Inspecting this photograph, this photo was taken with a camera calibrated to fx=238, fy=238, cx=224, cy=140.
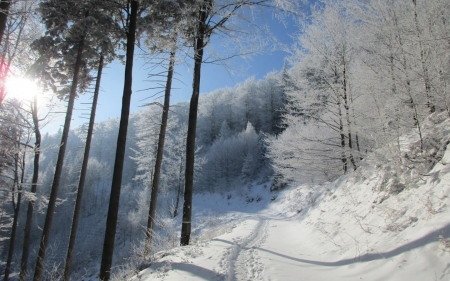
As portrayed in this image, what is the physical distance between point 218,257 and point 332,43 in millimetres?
9898

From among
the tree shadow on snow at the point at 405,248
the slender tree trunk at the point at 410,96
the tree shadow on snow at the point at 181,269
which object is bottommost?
the tree shadow on snow at the point at 181,269

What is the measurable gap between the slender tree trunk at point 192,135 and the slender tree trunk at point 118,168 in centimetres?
179

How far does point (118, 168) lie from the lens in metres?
6.30

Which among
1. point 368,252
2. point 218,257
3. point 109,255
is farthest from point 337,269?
point 109,255

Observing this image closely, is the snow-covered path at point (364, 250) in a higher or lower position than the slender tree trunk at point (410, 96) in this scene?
lower

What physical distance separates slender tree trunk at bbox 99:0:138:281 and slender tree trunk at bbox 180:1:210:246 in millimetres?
1786

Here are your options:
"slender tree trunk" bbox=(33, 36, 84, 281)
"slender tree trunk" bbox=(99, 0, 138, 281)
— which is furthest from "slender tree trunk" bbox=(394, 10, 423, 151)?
"slender tree trunk" bbox=(33, 36, 84, 281)

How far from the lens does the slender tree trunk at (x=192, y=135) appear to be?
6.86 meters

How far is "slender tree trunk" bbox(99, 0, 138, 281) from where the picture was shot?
5.89m

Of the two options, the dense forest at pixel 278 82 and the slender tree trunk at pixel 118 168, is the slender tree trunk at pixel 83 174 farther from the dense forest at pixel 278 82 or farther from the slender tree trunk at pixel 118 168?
the slender tree trunk at pixel 118 168

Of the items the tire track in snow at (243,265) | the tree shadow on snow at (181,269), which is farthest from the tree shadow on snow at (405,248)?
the tree shadow on snow at (181,269)

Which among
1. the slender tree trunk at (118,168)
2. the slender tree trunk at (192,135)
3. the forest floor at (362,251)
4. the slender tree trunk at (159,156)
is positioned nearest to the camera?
the forest floor at (362,251)

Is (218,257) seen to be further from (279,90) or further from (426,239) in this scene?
(279,90)

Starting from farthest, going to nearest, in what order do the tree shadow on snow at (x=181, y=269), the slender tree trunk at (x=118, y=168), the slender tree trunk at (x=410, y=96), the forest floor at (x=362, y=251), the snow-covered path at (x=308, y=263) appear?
1. the slender tree trunk at (x=118, y=168)
2. the slender tree trunk at (x=410, y=96)
3. the tree shadow on snow at (x=181, y=269)
4. the forest floor at (x=362, y=251)
5. the snow-covered path at (x=308, y=263)
